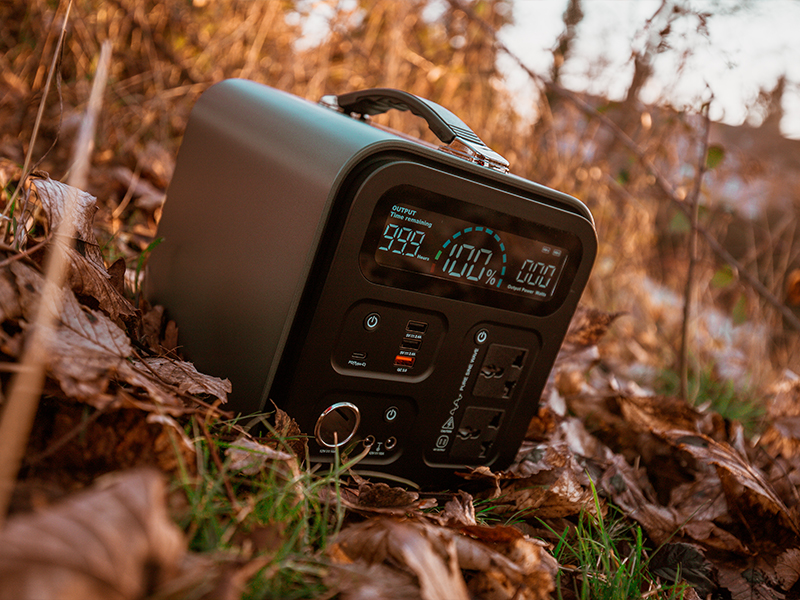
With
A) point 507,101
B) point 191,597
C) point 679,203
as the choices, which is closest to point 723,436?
point 679,203

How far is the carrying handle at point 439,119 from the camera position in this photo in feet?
3.15

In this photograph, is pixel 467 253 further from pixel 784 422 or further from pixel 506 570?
pixel 784 422

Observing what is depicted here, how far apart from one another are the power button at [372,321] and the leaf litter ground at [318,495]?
0.62ft

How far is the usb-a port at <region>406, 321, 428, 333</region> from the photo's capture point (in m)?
0.95

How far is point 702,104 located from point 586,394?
878 millimetres

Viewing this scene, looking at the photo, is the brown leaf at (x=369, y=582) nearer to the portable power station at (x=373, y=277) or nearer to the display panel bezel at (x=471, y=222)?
the portable power station at (x=373, y=277)

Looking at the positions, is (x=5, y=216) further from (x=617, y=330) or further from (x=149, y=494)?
(x=617, y=330)

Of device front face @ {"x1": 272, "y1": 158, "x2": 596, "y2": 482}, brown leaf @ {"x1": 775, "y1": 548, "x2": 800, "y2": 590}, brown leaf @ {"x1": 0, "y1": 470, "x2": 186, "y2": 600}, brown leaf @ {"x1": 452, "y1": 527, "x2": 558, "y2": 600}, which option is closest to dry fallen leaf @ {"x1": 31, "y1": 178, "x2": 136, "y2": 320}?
device front face @ {"x1": 272, "y1": 158, "x2": 596, "y2": 482}

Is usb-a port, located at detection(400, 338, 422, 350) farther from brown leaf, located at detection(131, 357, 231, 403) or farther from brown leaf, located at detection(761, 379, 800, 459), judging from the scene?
brown leaf, located at detection(761, 379, 800, 459)

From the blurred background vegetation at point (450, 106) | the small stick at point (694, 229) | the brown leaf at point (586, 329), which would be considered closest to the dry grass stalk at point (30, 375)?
the brown leaf at point (586, 329)

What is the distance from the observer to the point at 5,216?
3.08 ft

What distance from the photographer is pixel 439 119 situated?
102 centimetres

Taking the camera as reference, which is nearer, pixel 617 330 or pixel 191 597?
pixel 191 597

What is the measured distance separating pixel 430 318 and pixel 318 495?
1.09ft
